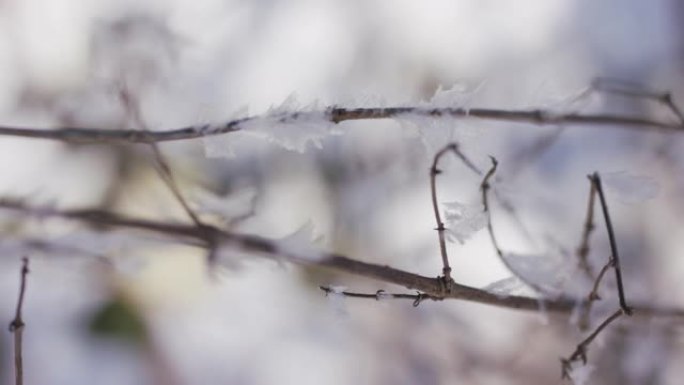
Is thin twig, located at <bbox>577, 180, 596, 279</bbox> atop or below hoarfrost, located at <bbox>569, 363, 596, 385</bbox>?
atop

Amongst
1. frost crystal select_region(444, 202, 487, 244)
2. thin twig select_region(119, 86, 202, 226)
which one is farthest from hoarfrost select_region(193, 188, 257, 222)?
frost crystal select_region(444, 202, 487, 244)

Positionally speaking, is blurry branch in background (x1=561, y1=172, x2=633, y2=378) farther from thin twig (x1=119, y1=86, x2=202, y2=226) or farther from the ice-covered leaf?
thin twig (x1=119, y1=86, x2=202, y2=226)

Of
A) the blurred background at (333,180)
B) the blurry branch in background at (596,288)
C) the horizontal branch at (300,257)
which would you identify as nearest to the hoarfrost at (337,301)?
the horizontal branch at (300,257)

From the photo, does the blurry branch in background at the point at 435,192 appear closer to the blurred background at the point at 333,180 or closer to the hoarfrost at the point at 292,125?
the hoarfrost at the point at 292,125

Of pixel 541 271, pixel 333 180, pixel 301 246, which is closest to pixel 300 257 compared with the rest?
pixel 301 246

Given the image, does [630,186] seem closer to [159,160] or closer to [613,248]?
[613,248]
